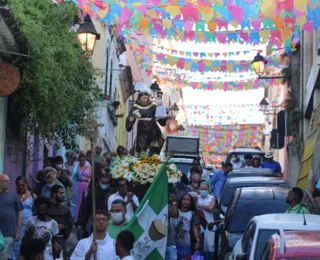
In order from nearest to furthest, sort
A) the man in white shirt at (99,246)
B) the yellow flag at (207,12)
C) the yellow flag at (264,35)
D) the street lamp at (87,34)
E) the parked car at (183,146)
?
the man in white shirt at (99,246), the yellow flag at (207,12), the street lamp at (87,34), the yellow flag at (264,35), the parked car at (183,146)

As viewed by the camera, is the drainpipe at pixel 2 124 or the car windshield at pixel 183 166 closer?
the drainpipe at pixel 2 124

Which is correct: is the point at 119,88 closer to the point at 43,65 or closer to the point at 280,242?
the point at 43,65

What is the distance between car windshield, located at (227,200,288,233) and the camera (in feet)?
45.4

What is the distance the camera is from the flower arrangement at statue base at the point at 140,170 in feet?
49.5

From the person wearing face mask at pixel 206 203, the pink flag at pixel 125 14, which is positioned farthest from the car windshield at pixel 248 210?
the pink flag at pixel 125 14

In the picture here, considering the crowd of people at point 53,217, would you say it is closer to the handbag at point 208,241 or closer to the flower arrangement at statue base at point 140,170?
the flower arrangement at statue base at point 140,170

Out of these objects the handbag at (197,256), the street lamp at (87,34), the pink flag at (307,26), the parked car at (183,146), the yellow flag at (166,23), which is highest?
the yellow flag at (166,23)

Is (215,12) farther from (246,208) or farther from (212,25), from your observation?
(246,208)

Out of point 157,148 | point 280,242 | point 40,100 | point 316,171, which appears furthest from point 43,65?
point 280,242

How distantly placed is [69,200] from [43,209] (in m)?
5.03

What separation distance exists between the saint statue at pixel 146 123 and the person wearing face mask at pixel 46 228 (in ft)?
21.7

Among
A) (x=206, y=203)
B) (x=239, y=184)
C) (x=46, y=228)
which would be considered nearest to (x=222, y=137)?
(x=239, y=184)

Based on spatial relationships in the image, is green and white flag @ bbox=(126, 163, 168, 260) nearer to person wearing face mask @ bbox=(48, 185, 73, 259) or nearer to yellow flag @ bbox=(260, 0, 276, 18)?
person wearing face mask @ bbox=(48, 185, 73, 259)

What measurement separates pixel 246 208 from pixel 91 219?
2.75 metres
